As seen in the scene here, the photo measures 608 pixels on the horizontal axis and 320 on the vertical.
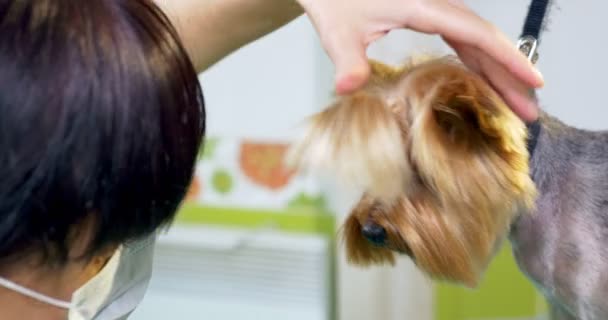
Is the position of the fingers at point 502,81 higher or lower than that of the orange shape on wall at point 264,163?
higher

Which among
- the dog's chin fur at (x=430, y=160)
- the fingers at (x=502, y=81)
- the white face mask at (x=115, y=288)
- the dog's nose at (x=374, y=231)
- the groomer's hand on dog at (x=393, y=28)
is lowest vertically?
the white face mask at (x=115, y=288)

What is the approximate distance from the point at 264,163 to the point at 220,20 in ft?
2.10

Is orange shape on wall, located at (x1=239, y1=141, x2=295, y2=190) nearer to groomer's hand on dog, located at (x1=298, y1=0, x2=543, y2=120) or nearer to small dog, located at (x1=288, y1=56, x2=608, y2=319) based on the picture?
small dog, located at (x1=288, y1=56, x2=608, y2=319)

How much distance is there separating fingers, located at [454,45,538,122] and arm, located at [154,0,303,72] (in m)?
0.21

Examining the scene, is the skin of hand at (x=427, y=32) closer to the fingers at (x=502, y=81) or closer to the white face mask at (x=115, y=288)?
the fingers at (x=502, y=81)

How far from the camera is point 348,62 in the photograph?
22.0 inches

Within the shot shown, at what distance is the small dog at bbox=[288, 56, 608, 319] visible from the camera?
0.66 metres

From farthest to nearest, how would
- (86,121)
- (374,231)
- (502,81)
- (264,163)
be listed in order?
(264,163) → (374,231) → (502,81) → (86,121)

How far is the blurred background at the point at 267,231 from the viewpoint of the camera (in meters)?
1.31

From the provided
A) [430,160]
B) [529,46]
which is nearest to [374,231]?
[430,160]

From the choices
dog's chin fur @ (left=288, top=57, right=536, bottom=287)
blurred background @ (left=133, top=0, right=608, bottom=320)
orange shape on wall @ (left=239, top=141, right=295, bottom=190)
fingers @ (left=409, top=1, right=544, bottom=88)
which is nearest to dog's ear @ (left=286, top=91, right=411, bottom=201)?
dog's chin fur @ (left=288, top=57, right=536, bottom=287)

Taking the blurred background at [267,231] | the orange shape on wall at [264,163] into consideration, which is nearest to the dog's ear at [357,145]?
the blurred background at [267,231]

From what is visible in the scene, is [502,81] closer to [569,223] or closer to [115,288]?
[569,223]

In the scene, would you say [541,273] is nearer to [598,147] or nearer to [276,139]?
[598,147]
